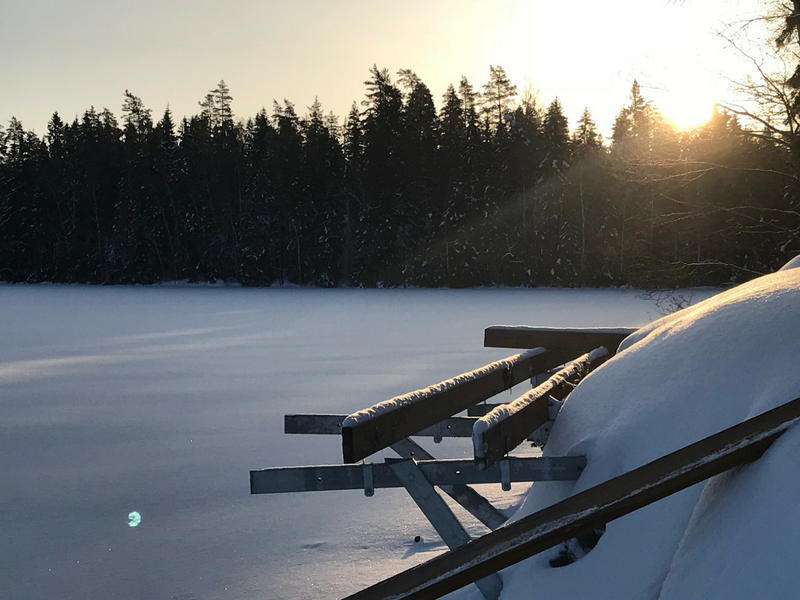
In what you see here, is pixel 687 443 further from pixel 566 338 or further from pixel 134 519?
pixel 134 519

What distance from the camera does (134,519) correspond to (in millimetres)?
4695

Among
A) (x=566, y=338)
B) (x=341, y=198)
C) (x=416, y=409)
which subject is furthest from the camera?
(x=341, y=198)

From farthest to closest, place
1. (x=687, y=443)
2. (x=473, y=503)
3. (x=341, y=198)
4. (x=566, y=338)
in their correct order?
(x=341, y=198) < (x=566, y=338) < (x=473, y=503) < (x=687, y=443)

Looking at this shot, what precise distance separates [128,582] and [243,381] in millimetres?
Result: 6492

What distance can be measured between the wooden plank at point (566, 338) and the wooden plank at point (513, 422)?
1.08m

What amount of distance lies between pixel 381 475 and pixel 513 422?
53cm

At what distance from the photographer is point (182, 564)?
3984mm

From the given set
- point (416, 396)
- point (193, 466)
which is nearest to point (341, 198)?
point (193, 466)

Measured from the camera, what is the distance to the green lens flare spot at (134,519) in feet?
15.1

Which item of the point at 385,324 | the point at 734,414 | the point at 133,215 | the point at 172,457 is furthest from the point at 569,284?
the point at 734,414

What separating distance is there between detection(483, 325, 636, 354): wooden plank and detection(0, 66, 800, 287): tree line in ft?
101

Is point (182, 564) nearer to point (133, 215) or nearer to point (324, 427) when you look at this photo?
point (324, 427)

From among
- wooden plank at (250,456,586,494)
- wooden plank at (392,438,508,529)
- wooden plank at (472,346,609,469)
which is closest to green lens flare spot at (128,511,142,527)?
→ wooden plank at (392,438,508,529)

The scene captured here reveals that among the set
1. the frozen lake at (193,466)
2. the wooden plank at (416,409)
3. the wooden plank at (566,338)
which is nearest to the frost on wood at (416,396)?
the wooden plank at (416,409)
